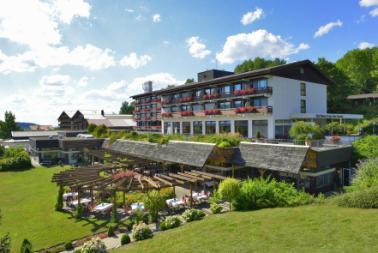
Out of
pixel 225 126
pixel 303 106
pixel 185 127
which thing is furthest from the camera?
pixel 185 127

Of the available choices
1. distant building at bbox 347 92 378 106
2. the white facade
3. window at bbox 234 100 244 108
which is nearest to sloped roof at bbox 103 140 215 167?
the white facade

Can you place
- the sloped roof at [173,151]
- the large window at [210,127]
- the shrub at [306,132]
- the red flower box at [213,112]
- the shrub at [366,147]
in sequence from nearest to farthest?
the shrub at [366,147]
the shrub at [306,132]
the sloped roof at [173,151]
the red flower box at [213,112]
the large window at [210,127]

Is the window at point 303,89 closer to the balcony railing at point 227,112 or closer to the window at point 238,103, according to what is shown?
the balcony railing at point 227,112

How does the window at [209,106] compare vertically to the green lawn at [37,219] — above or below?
above

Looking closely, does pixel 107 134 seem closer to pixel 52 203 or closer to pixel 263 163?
pixel 52 203

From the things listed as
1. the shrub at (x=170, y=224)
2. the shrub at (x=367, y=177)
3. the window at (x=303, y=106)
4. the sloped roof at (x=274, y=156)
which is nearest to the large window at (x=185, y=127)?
the window at (x=303, y=106)

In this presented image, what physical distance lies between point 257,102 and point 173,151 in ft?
51.9

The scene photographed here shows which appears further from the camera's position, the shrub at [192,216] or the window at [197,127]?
the window at [197,127]

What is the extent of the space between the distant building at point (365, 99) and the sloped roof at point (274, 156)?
146ft

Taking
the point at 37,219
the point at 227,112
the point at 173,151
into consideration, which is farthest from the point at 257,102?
the point at 37,219

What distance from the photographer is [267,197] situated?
17938 mm

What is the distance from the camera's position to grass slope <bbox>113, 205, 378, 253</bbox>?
1055 centimetres

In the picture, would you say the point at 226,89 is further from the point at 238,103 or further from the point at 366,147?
the point at 366,147

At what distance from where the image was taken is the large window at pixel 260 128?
127 ft
